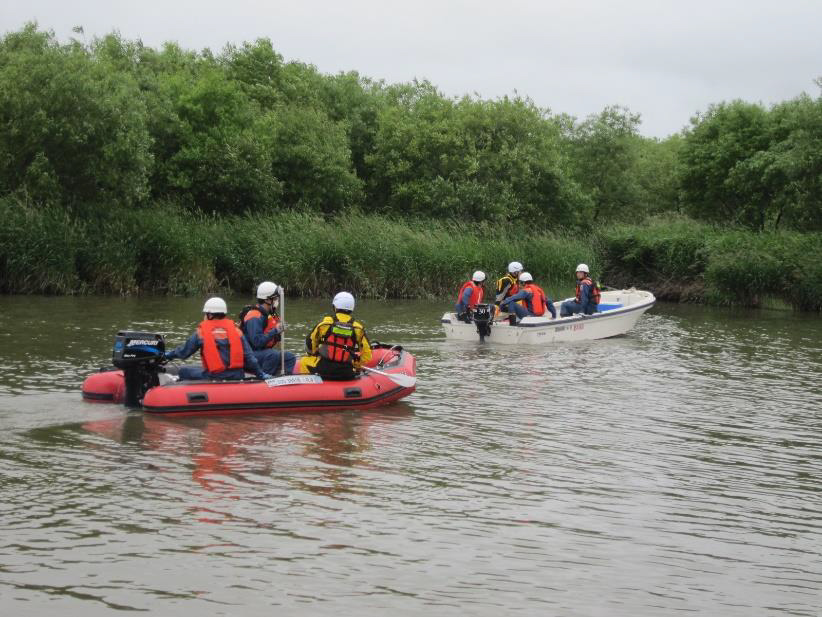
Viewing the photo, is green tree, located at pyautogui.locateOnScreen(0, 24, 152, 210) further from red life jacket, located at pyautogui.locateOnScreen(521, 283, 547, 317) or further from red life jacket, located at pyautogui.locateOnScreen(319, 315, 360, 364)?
red life jacket, located at pyautogui.locateOnScreen(319, 315, 360, 364)

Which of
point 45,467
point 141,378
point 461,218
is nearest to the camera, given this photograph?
point 45,467

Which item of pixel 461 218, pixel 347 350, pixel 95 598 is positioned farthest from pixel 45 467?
pixel 461 218

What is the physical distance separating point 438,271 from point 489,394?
16.8 meters

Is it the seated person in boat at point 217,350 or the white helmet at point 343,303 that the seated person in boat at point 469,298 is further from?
the seated person in boat at point 217,350

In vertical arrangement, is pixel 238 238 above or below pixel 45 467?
above

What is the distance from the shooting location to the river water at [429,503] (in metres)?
6.86

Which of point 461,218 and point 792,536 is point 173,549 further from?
point 461,218

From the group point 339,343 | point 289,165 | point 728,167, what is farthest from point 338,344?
point 728,167

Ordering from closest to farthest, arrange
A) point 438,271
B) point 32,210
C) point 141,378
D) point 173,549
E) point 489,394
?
point 173,549, point 141,378, point 489,394, point 32,210, point 438,271

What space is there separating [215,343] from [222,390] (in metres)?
0.54

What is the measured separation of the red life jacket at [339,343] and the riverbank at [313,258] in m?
17.4

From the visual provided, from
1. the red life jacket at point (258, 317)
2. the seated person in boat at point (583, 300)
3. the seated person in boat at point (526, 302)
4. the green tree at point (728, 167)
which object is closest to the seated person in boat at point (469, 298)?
the seated person in boat at point (526, 302)

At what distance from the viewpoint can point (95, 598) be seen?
6.59 meters

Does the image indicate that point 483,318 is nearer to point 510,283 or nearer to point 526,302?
point 526,302
